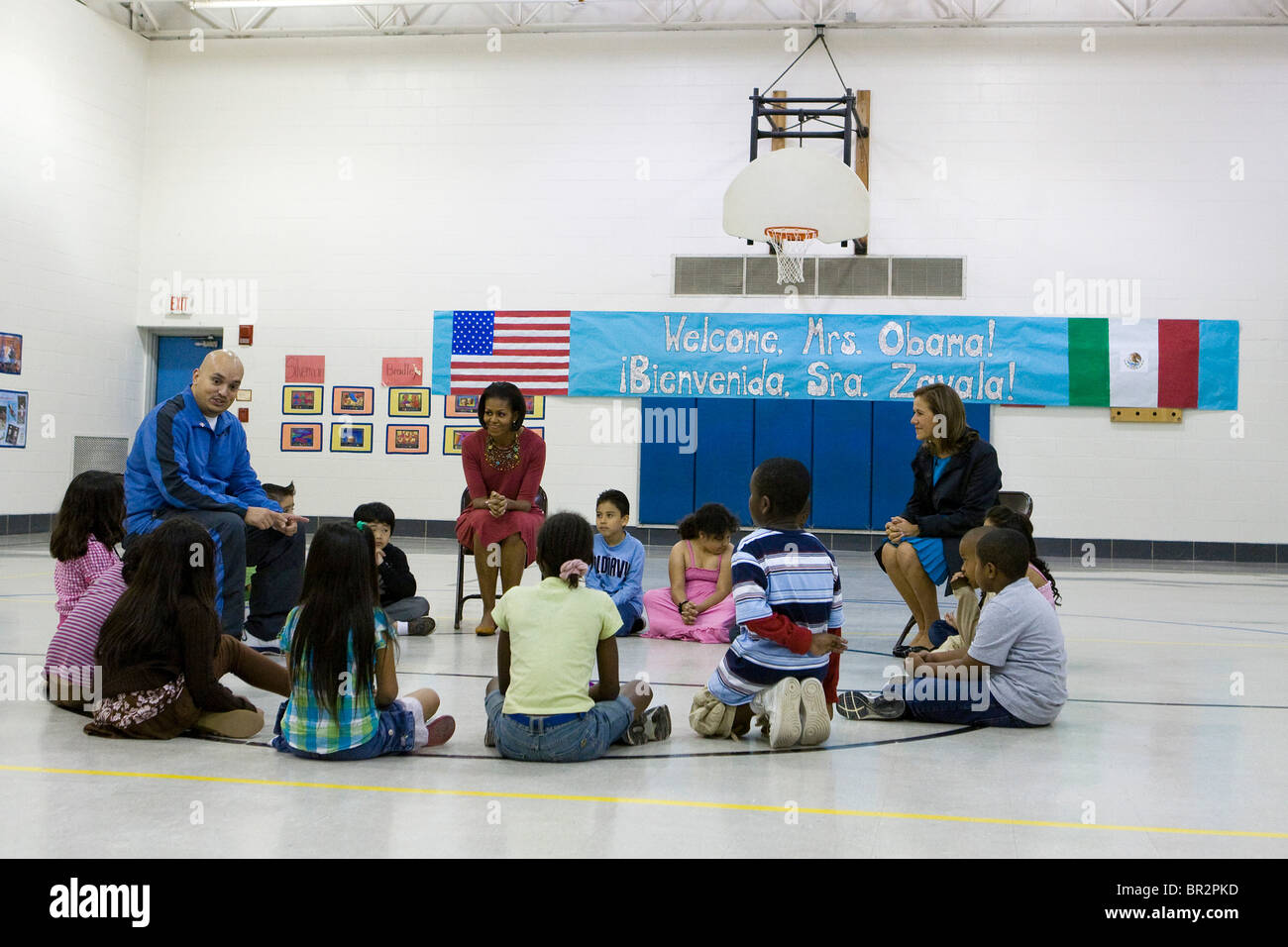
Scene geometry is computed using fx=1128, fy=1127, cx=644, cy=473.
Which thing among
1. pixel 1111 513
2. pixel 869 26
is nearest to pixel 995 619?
pixel 1111 513

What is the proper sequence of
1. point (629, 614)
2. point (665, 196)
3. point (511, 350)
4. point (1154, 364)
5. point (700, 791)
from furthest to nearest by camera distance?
point (511, 350) → point (665, 196) → point (1154, 364) → point (629, 614) → point (700, 791)

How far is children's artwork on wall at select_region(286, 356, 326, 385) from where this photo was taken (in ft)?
40.5

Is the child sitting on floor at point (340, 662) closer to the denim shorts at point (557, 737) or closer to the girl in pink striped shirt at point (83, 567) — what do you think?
the denim shorts at point (557, 737)

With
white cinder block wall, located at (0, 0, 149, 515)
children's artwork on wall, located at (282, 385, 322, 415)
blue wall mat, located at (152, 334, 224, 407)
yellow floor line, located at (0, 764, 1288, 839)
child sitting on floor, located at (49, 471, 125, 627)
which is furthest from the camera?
blue wall mat, located at (152, 334, 224, 407)

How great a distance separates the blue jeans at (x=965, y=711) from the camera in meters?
3.40

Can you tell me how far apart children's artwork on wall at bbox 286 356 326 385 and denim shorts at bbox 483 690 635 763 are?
1008 cm

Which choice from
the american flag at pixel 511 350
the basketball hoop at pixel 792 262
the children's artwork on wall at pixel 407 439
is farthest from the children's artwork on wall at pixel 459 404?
the basketball hoop at pixel 792 262

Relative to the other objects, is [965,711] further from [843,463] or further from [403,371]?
[403,371]

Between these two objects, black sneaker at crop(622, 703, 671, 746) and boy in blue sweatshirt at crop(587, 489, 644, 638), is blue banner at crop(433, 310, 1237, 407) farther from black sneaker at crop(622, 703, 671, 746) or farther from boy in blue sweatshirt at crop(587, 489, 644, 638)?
black sneaker at crop(622, 703, 671, 746)

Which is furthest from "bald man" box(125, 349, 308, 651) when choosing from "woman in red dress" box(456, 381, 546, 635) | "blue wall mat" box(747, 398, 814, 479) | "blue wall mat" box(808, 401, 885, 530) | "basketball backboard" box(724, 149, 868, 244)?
"blue wall mat" box(808, 401, 885, 530)

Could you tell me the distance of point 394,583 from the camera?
5.30 meters

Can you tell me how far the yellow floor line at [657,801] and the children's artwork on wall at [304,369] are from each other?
10031 millimetres

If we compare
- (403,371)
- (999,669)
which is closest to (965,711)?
(999,669)

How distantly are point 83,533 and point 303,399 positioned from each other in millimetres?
9065
